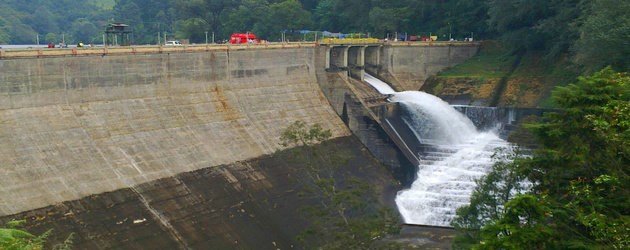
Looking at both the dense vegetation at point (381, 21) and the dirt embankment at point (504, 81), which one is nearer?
the dense vegetation at point (381, 21)

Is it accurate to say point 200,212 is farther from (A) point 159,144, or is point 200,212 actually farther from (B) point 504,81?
(B) point 504,81

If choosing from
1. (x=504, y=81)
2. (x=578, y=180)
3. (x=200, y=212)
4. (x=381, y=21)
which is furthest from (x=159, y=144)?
(x=381, y=21)

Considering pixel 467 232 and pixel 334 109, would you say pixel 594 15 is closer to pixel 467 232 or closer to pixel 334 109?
pixel 334 109

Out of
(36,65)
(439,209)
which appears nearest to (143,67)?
(36,65)

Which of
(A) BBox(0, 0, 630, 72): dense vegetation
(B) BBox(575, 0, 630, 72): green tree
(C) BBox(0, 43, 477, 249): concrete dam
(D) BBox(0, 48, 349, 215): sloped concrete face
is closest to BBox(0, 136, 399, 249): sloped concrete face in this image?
→ (C) BBox(0, 43, 477, 249): concrete dam

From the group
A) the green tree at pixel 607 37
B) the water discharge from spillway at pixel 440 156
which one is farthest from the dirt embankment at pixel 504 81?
the green tree at pixel 607 37

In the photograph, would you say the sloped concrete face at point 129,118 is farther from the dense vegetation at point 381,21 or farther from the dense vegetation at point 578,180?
the dense vegetation at point 381,21
